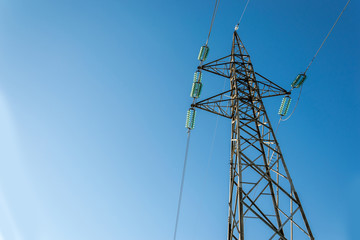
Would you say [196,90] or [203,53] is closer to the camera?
→ [196,90]

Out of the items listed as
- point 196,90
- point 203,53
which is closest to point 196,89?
point 196,90

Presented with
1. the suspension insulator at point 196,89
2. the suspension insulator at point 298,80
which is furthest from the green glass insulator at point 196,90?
the suspension insulator at point 298,80

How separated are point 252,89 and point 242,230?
22.4 ft

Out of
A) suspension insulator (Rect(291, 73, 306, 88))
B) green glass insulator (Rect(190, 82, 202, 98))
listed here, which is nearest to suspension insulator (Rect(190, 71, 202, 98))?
green glass insulator (Rect(190, 82, 202, 98))

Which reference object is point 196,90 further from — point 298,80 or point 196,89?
point 298,80

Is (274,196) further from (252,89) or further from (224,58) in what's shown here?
(224,58)

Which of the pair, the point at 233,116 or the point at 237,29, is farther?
the point at 237,29

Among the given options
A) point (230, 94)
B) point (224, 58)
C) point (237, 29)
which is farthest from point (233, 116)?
point (237, 29)

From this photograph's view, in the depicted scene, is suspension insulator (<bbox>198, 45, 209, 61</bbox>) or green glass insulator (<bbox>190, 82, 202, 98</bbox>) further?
suspension insulator (<bbox>198, 45, 209, 61</bbox>)

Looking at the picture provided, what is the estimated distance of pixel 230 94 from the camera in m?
11.2

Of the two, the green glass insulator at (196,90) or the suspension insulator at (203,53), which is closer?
the green glass insulator at (196,90)

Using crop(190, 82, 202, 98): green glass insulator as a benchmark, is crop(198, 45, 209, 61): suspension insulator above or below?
above

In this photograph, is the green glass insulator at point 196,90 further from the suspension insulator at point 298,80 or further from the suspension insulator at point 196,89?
the suspension insulator at point 298,80

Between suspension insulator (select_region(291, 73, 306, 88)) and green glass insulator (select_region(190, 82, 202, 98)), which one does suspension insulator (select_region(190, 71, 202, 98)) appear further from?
suspension insulator (select_region(291, 73, 306, 88))
